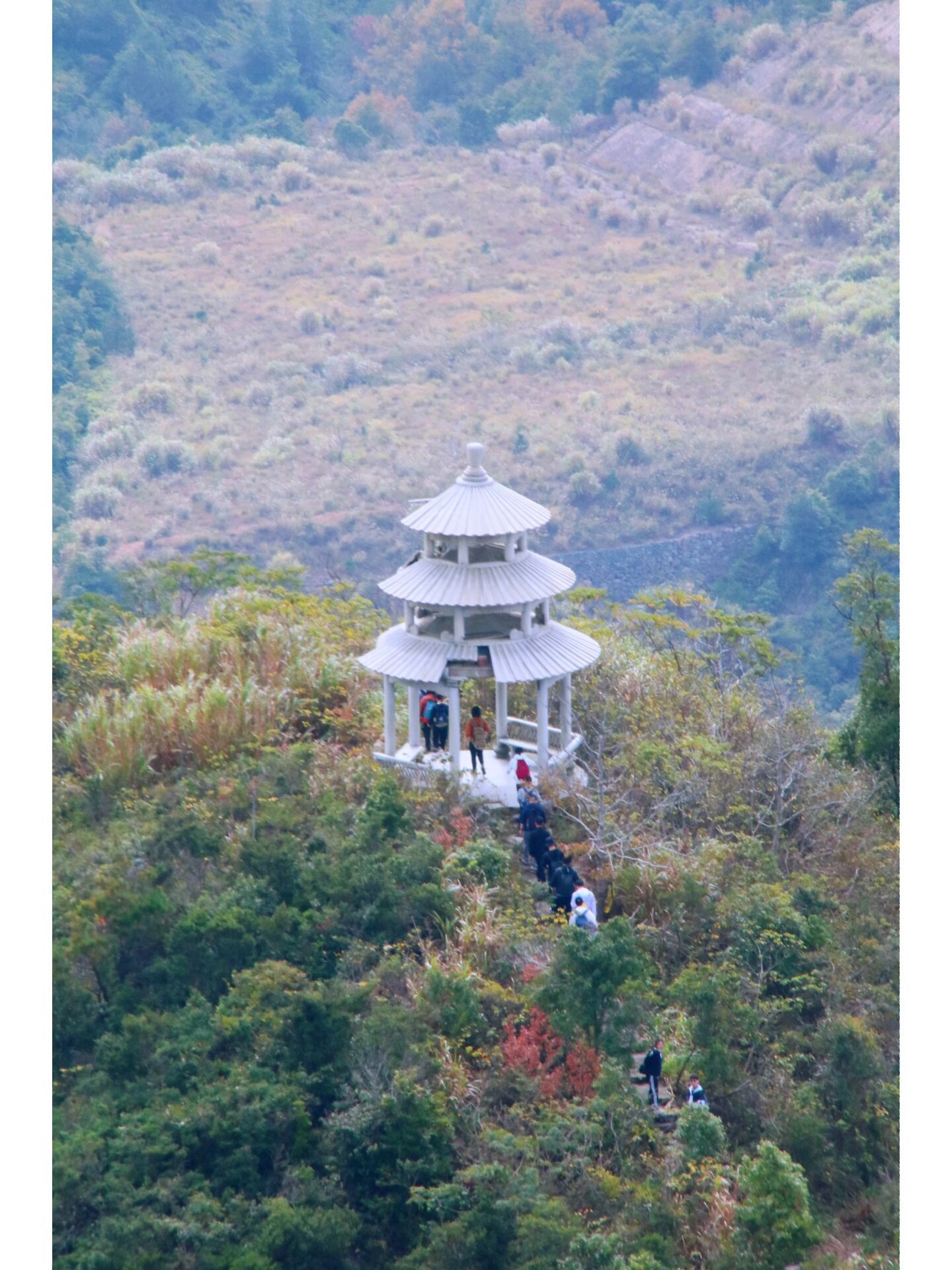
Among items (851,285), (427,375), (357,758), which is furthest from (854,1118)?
(851,285)

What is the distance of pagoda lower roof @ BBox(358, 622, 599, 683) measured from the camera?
18781mm

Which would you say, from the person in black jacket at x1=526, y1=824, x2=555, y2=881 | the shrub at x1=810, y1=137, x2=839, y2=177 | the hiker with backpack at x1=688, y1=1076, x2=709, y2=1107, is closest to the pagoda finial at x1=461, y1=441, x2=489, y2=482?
the person in black jacket at x1=526, y1=824, x2=555, y2=881

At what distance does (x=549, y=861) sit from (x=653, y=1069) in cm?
325

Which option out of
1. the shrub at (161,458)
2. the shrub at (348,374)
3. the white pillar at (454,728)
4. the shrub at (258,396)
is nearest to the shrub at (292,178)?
the shrub at (348,374)

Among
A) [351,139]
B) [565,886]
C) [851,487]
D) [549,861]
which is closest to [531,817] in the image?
[549,861]

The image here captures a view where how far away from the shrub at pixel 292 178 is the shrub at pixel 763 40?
24817mm

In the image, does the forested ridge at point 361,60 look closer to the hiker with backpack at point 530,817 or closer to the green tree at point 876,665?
the green tree at point 876,665

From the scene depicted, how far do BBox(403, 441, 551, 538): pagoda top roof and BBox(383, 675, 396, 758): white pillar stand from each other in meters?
1.93

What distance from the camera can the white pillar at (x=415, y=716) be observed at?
783 inches

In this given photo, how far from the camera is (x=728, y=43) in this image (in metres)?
87.8

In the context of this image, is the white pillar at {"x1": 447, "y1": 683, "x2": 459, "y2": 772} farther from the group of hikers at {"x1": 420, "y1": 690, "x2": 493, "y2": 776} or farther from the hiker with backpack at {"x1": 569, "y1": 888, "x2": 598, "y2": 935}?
the hiker with backpack at {"x1": 569, "y1": 888, "x2": 598, "y2": 935}

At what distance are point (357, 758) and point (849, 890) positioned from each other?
6.01 m

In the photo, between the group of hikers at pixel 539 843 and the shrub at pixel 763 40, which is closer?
the group of hikers at pixel 539 843

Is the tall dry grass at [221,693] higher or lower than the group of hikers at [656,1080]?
higher
